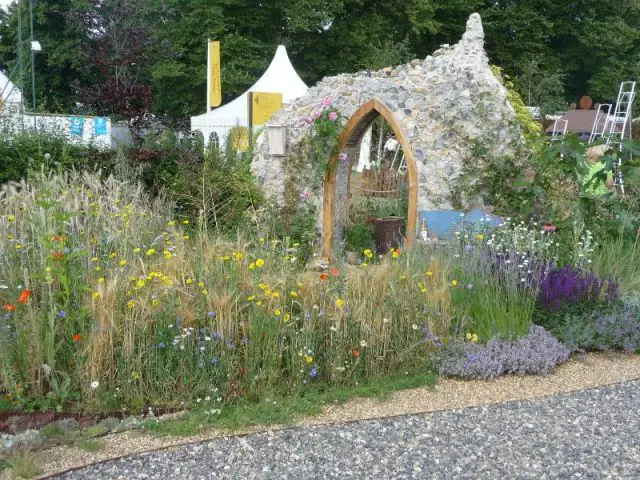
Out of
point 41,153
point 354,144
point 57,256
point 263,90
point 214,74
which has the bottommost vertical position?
point 57,256

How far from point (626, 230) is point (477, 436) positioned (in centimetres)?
390

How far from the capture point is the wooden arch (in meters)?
6.91

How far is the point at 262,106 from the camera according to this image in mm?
12867

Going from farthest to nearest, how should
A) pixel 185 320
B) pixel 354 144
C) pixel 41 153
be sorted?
pixel 41 153 → pixel 354 144 → pixel 185 320

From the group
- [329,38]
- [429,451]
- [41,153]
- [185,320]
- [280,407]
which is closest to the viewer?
[429,451]

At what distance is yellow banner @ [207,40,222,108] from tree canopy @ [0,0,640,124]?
473 centimetres

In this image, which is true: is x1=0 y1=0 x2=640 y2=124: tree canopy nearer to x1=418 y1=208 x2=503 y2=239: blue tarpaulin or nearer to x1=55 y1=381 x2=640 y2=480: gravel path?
x1=418 y1=208 x2=503 y2=239: blue tarpaulin

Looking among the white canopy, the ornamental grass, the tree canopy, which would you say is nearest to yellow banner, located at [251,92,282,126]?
the white canopy

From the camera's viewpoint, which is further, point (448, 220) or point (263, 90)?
point (263, 90)

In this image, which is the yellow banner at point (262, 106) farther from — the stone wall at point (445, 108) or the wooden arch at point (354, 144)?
the stone wall at point (445, 108)

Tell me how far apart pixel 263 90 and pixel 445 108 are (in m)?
8.69

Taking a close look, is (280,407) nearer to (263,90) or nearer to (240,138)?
(240,138)

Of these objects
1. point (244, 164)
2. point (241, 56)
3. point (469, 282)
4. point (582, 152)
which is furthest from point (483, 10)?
point (469, 282)

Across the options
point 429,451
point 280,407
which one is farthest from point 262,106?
point 429,451
